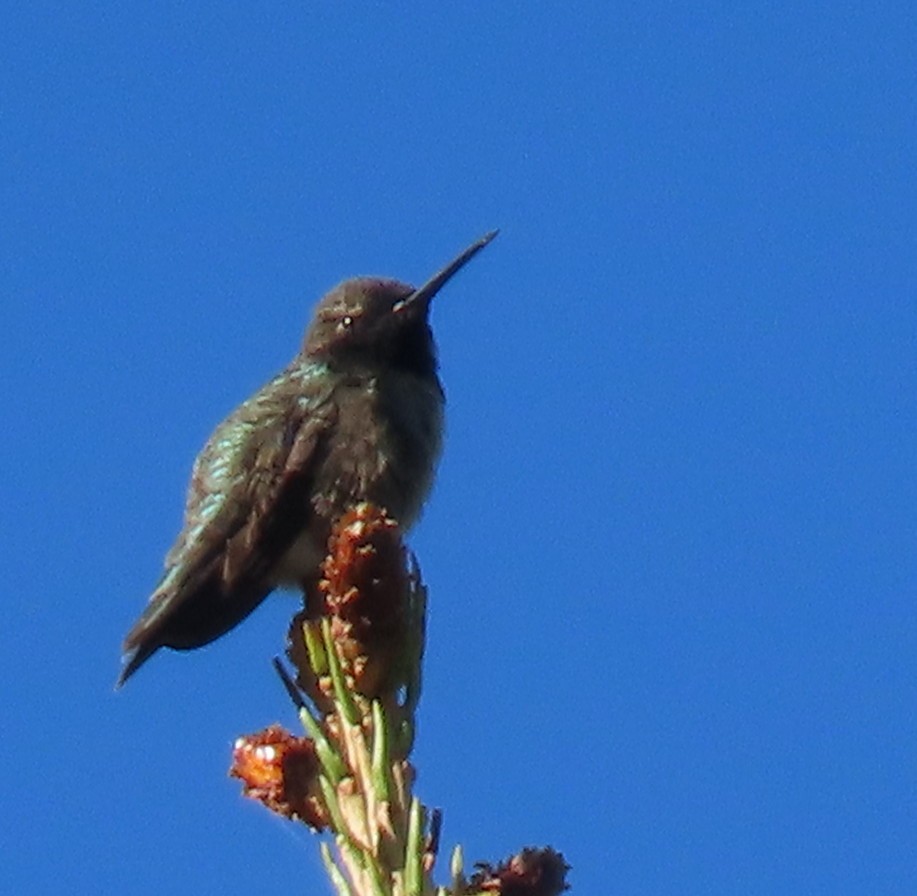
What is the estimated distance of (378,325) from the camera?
7.02m

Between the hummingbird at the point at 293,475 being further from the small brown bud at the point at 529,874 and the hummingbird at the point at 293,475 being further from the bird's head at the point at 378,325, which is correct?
the small brown bud at the point at 529,874

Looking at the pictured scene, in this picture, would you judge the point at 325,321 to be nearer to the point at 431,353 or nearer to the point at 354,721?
the point at 431,353

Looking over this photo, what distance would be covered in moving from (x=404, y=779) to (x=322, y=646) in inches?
13.9

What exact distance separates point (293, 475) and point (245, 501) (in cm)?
19

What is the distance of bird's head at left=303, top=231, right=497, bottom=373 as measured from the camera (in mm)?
6914

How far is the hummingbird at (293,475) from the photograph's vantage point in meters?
5.80

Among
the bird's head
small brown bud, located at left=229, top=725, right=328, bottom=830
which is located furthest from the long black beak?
small brown bud, located at left=229, top=725, right=328, bottom=830

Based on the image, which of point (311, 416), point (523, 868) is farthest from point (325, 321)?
point (523, 868)

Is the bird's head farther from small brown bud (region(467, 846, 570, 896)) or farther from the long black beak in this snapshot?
small brown bud (region(467, 846, 570, 896))

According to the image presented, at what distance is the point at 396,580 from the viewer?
278 centimetres

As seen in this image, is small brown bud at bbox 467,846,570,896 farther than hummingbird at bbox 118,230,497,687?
No

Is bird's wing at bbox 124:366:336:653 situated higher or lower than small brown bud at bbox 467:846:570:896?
higher

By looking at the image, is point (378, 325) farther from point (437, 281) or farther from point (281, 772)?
point (281, 772)

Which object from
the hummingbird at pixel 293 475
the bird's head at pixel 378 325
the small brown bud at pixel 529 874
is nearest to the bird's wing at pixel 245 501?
the hummingbird at pixel 293 475
